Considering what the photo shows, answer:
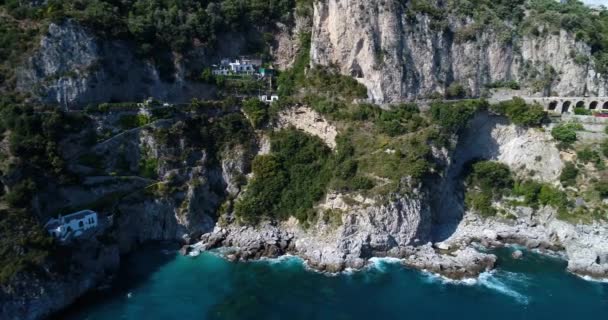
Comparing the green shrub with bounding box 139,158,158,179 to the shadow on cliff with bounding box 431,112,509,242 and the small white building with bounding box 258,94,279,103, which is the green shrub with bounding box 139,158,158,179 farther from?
the shadow on cliff with bounding box 431,112,509,242

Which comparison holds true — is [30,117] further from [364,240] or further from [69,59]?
[364,240]

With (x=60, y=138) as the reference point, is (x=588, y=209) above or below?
below

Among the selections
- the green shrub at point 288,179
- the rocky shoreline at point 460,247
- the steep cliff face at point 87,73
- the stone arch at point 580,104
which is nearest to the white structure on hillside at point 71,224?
the rocky shoreline at point 460,247

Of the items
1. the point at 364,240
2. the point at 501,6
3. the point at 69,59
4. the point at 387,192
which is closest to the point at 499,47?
the point at 501,6

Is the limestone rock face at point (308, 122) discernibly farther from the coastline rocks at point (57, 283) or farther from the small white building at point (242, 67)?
the coastline rocks at point (57, 283)

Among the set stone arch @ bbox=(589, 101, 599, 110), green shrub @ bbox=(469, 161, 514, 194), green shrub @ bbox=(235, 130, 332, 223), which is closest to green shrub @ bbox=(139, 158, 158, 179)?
green shrub @ bbox=(235, 130, 332, 223)

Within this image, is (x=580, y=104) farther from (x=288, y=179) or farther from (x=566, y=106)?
(x=288, y=179)

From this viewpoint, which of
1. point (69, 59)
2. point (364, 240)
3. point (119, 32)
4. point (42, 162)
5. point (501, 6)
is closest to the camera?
point (42, 162)
